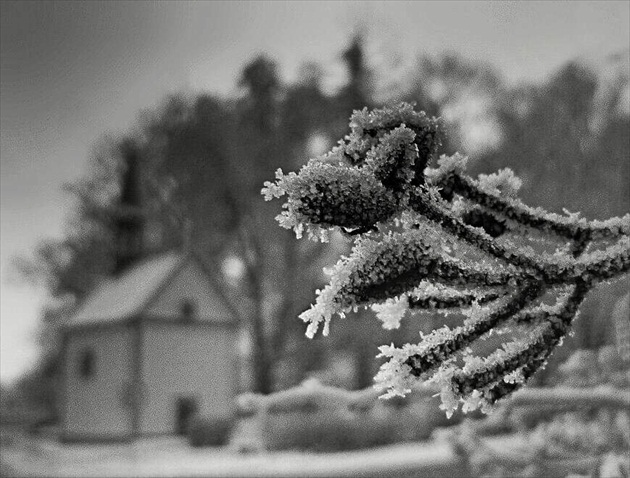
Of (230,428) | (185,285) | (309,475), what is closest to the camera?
(309,475)

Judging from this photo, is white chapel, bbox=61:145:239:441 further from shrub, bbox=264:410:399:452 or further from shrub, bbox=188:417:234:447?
shrub, bbox=264:410:399:452

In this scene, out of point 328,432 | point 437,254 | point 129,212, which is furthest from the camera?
point 129,212

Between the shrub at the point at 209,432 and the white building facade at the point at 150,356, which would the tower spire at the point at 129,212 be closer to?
the white building facade at the point at 150,356

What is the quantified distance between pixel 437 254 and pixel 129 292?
9.10m

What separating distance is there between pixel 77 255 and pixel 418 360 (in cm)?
895

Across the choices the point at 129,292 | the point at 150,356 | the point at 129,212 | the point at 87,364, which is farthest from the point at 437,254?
the point at 129,292

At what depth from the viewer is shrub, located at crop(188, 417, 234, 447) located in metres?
6.68

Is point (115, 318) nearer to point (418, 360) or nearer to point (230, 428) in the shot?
point (230, 428)

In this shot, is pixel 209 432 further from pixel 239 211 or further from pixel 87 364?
pixel 239 211

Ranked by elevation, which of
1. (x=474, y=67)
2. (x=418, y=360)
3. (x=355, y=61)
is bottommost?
(x=418, y=360)

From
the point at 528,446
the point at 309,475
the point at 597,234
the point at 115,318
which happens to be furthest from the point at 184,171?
the point at 597,234

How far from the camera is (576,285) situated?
0.25 metres

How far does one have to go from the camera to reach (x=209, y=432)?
691cm

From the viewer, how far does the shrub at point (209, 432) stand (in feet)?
21.9
